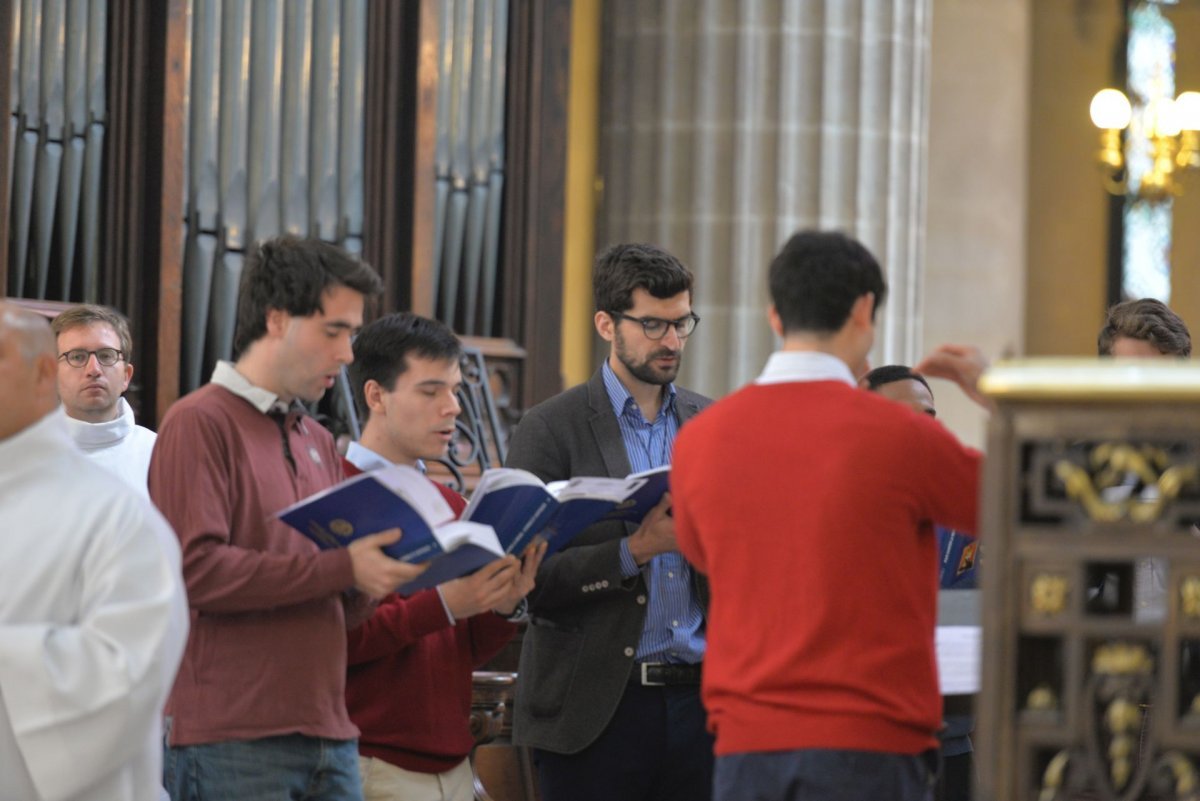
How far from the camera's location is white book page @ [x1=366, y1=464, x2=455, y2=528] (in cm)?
295

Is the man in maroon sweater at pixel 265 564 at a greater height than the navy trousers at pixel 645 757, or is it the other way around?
the man in maroon sweater at pixel 265 564

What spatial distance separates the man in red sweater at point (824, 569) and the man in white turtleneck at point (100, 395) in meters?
2.04

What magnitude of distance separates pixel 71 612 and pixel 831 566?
1.11m

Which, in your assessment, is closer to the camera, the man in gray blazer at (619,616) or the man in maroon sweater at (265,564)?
the man in maroon sweater at (265,564)

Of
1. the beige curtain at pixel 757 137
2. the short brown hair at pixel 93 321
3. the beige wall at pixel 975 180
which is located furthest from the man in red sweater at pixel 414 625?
the beige wall at pixel 975 180

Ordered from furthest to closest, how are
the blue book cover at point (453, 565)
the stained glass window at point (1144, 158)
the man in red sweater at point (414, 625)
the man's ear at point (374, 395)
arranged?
the stained glass window at point (1144, 158)
the man's ear at point (374, 395)
the man in red sweater at point (414, 625)
the blue book cover at point (453, 565)

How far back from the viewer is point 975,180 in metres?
10.4

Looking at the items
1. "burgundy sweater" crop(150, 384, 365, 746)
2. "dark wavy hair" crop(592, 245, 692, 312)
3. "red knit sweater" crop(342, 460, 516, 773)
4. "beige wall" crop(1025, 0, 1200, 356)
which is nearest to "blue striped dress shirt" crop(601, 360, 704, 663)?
"dark wavy hair" crop(592, 245, 692, 312)

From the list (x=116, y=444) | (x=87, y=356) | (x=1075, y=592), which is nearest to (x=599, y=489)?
(x=1075, y=592)

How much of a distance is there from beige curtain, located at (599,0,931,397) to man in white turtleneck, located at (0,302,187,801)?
16.7 ft

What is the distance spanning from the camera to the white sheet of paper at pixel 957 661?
3.60m

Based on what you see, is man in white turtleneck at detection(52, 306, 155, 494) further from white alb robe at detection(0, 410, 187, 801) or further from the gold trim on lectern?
the gold trim on lectern

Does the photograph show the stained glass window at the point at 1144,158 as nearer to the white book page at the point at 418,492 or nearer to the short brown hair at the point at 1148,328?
the short brown hair at the point at 1148,328

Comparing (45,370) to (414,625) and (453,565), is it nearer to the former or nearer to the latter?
(453,565)
